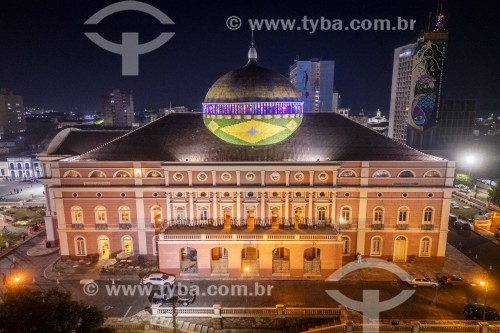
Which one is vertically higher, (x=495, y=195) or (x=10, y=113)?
(x=10, y=113)

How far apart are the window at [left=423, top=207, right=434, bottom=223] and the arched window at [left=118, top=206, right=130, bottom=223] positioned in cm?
3172

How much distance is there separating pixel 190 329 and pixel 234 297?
18.9 ft

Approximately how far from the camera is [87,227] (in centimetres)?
3856

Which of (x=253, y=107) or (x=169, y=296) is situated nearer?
(x=169, y=296)

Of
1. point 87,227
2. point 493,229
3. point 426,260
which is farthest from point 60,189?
point 493,229

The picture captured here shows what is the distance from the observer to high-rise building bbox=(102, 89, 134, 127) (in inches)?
6565

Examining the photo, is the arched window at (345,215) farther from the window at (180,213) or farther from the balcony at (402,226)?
the window at (180,213)

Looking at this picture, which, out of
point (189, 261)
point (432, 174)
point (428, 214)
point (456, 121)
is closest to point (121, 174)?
point (189, 261)

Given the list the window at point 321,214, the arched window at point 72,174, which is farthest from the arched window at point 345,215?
the arched window at point 72,174

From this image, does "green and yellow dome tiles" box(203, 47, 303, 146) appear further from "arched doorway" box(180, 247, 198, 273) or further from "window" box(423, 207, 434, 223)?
"window" box(423, 207, 434, 223)

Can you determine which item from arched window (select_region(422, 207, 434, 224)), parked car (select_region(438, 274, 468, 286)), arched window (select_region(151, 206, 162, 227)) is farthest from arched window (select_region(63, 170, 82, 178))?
parked car (select_region(438, 274, 468, 286))

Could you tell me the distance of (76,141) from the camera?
146 feet

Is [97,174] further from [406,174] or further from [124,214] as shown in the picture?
[406,174]

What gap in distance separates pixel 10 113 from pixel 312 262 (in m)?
179
